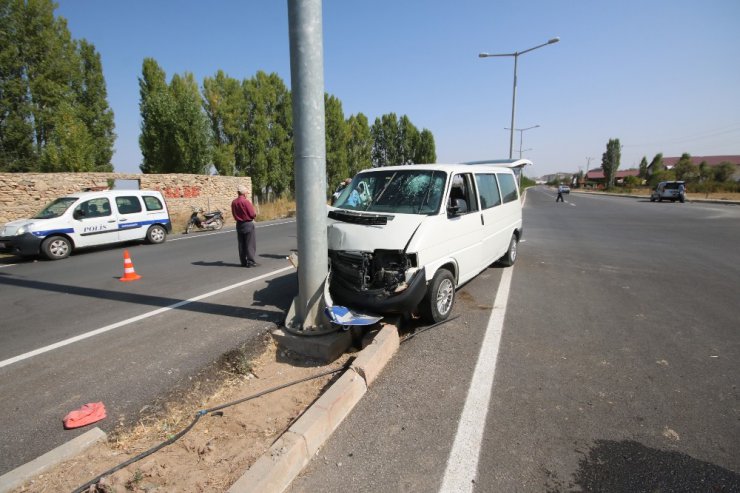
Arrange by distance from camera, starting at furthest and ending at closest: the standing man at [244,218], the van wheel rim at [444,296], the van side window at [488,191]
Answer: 1. the standing man at [244,218]
2. the van side window at [488,191]
3. the van wheel rim at [444,296]

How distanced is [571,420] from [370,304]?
2.19 metres

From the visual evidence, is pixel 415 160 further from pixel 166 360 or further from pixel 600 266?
pixel 166 360

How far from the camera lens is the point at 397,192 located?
17.1 ft

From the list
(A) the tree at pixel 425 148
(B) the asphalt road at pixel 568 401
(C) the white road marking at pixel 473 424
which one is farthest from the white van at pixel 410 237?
(A) the tree at pixel 425 148

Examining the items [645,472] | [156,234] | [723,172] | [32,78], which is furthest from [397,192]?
[723,172]

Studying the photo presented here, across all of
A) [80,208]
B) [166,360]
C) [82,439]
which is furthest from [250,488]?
[80,208]

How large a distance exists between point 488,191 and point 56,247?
1088 centimetres

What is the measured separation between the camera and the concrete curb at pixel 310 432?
2.15 metres

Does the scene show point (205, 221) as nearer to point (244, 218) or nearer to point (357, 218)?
point (244, 218)

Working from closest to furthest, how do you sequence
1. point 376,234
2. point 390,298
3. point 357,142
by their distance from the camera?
point 390,298, point 376,234, point 357,142

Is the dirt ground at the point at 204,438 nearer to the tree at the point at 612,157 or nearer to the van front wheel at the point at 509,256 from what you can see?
the van front wheel at the point at 509,256

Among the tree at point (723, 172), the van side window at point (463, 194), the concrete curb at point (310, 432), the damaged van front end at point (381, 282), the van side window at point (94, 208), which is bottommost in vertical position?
the concrete curb at point (310, 432)

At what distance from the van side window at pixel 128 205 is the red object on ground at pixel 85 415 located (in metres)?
10.1

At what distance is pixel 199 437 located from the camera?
9.00 feet
